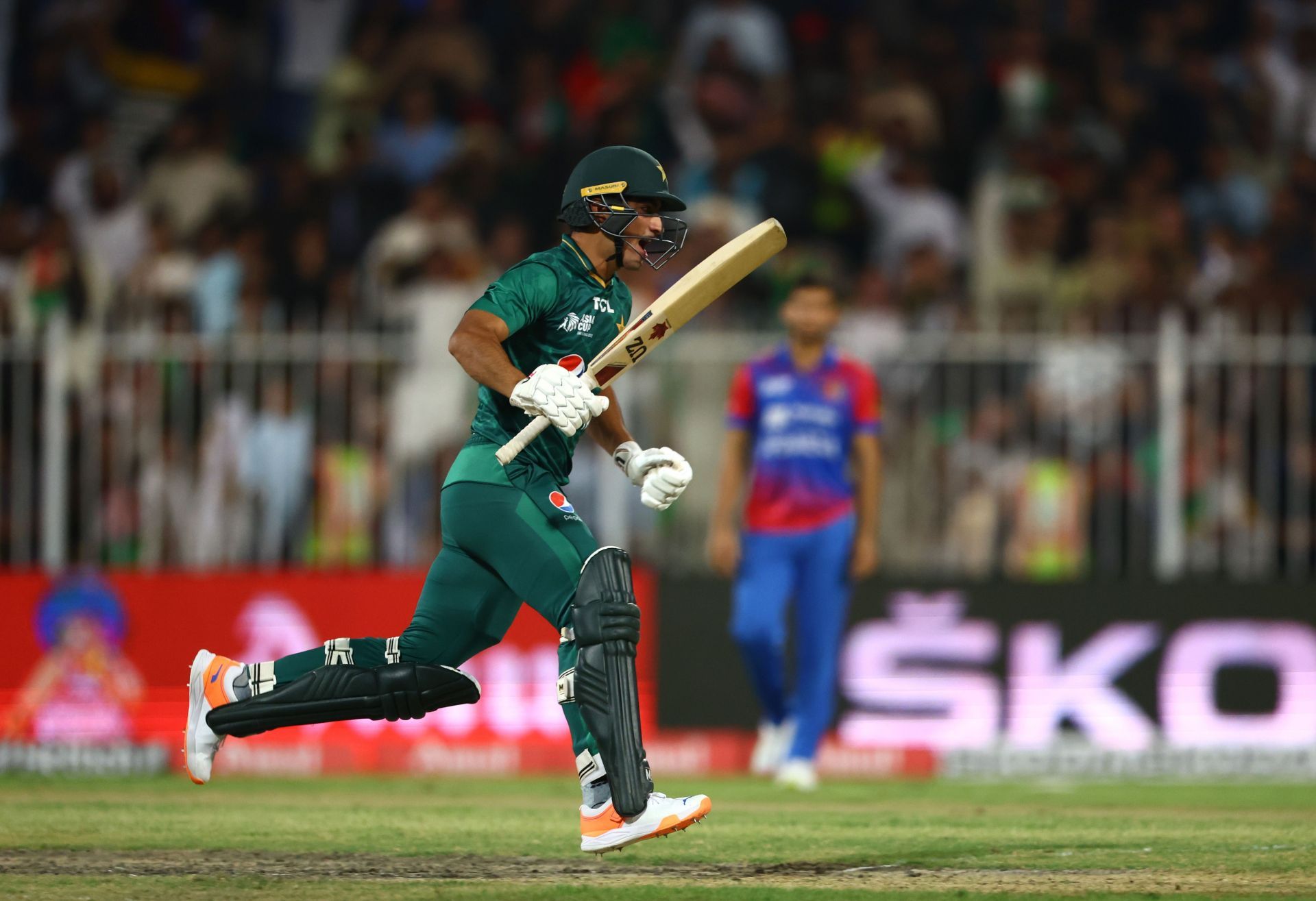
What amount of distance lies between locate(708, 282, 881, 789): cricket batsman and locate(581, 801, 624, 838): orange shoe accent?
3234mm

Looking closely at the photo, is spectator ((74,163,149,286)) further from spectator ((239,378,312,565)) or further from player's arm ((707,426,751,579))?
player's arm ((707,426,751,579))

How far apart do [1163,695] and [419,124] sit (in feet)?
20.3

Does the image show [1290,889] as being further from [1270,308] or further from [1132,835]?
[1270,308]

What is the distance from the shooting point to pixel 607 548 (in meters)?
5.82

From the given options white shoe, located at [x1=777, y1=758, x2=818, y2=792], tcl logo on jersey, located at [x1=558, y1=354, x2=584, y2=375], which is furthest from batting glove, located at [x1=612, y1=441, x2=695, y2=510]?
white shoe, located at [x1=777, y1=758, x2=818, y2=792]

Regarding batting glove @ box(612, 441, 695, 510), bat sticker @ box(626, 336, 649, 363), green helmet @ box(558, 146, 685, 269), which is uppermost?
green helmet @ box(558, 146, 685, 269)

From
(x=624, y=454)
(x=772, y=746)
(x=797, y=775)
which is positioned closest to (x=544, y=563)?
(x=624, y=454)

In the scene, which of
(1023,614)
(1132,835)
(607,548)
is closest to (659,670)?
(1023,614)

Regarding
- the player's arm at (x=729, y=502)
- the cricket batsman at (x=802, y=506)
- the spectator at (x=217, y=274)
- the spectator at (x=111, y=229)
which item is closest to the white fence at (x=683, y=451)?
the spectator at (x=217, y=274)

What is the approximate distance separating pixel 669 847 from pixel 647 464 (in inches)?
50.0

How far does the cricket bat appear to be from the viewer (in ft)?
19.2

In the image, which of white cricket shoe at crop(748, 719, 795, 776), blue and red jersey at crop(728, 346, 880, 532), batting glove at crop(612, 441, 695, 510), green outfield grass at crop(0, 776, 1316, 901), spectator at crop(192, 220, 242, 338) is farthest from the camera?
spectator at crop(192, 220, 242, 338)

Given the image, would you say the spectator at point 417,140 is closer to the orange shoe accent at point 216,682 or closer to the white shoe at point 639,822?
the orange shoe accent at point 216,682

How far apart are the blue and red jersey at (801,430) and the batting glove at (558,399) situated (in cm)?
375
